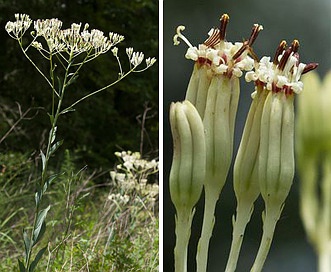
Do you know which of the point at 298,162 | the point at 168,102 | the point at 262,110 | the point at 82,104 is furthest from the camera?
the point at 82,104

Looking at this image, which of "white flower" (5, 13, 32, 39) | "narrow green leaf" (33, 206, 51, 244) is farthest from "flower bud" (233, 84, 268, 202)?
→ "white flower" (5, 13, 32, 39)

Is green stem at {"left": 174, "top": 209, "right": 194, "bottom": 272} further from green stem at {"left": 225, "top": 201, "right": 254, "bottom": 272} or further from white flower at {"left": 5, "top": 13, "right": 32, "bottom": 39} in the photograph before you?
white flower at {"left": 5, "top": 13, "right": 32, "bottom": 39}

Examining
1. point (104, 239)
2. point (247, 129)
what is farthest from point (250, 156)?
point (104, 239)

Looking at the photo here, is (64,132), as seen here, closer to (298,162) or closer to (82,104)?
(82,104)

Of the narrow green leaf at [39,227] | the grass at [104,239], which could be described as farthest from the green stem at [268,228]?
the grass at [104,239]

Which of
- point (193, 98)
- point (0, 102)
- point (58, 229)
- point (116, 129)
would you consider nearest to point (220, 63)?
point (193, 98)
